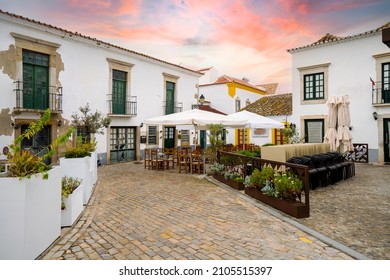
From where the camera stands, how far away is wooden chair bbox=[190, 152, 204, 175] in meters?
8.39

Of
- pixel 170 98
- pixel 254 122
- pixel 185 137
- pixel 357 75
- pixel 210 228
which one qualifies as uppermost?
pixel 357 75

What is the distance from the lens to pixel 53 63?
32.7 ft

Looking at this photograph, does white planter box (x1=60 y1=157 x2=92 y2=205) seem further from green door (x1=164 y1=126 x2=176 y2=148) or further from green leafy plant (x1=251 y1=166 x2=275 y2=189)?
green door (x1=164 y1=126 x2=176 y2=148)

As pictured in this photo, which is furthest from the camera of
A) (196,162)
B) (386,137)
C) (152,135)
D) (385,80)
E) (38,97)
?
(152,135)

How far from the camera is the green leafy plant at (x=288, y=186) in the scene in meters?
4.36

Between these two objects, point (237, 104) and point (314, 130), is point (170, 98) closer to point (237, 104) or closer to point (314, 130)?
point (237, 104)

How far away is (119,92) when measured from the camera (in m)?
12.6

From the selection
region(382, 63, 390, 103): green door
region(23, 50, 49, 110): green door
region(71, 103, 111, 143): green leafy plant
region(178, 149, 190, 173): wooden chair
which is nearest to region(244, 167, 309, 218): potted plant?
region(178, 149, 190, 173): wooden chair

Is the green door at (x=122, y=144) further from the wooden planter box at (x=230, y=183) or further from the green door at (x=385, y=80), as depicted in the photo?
the green door at (x=385, y=80)

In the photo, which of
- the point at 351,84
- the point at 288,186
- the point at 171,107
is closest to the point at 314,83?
the point at 351,84

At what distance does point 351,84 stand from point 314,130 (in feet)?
9.31

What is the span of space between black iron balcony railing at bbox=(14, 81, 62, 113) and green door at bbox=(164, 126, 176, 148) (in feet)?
21.1

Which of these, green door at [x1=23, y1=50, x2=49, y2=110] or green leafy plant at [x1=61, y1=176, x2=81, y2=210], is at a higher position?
green door at [x1=23, y1=50, x2=49, y2=110]
